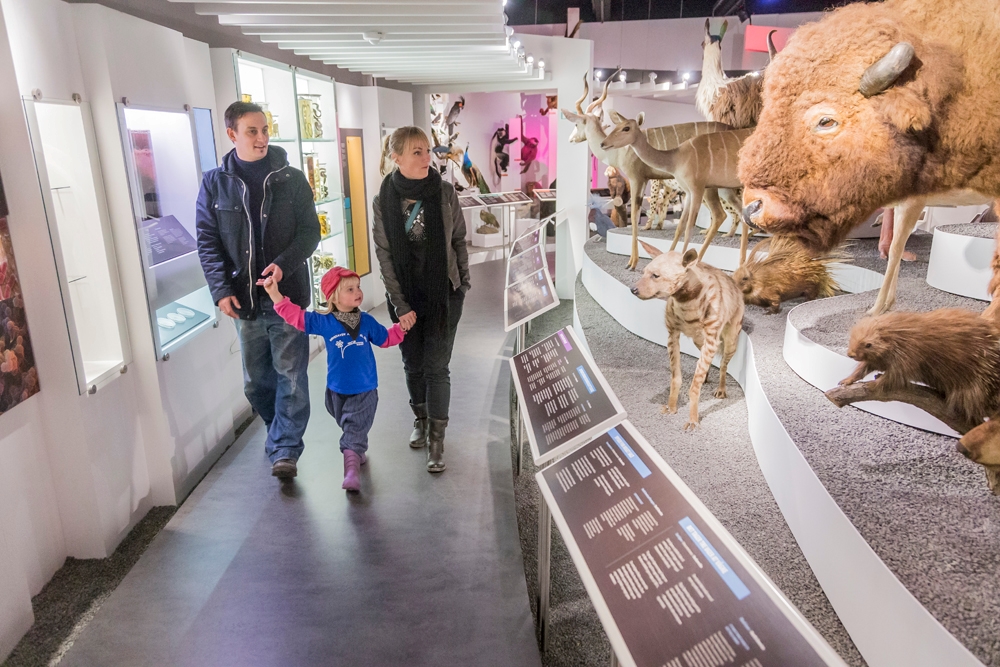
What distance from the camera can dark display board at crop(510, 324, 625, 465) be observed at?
211 cm

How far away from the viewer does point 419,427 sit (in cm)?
380

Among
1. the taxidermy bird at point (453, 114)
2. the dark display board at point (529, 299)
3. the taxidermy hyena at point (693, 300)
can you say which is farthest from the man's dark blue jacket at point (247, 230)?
the taxidermy bird at point (453, 114)

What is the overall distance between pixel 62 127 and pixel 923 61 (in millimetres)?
3182

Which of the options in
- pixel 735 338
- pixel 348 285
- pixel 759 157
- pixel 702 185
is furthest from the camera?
pixel 702 185

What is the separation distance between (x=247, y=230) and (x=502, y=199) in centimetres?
714

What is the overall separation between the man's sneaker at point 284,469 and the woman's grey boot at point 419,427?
692mm

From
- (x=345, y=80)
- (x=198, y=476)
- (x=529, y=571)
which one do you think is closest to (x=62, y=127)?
(x=198, y=476)

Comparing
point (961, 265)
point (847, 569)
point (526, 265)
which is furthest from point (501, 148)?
point (847, 569)

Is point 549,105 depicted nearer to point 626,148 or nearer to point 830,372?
point 626,148

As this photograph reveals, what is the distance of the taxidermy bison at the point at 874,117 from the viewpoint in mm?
1299

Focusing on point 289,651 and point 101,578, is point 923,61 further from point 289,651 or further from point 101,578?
point 101,578

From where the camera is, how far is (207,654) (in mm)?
2211

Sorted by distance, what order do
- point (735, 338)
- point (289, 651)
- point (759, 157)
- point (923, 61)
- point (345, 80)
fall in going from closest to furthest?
point (923, 61) → point (759, 157) → point (289, 651) → point (735, 338) → point (345, 80)

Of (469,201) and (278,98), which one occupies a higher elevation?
(278,98)
